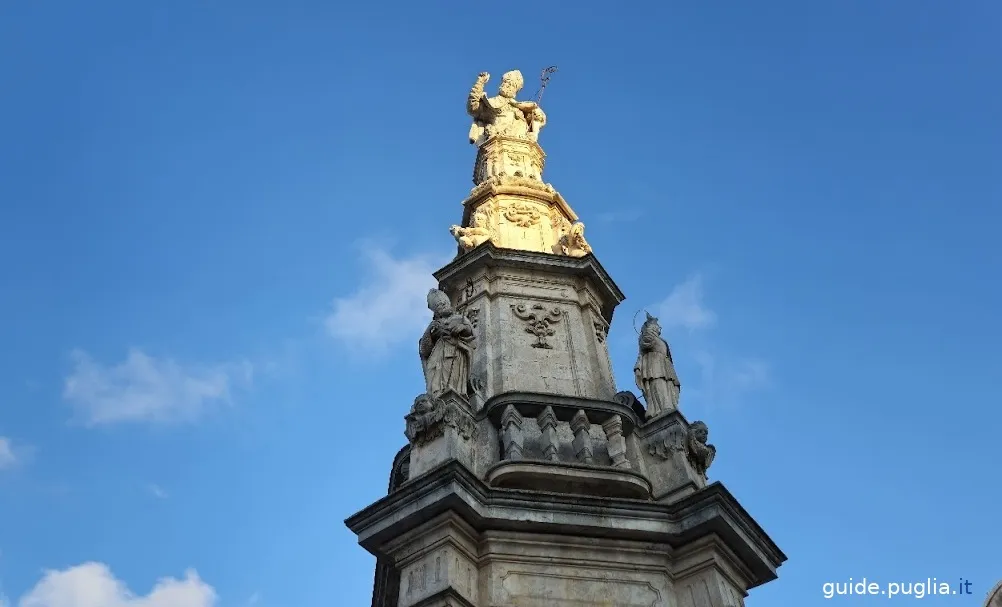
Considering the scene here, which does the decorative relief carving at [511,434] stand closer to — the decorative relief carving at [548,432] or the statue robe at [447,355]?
the decorative relief carving at [548,432]

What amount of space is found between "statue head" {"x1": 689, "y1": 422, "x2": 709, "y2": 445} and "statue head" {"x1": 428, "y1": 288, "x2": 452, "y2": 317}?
12.5ft

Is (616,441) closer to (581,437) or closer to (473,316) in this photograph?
(581,437)

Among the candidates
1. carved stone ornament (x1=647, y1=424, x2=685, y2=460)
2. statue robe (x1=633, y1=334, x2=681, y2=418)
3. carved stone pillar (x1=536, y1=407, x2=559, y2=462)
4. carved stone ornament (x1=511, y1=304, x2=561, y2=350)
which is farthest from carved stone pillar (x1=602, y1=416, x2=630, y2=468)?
carved stone ornament (x1=511, y1=304, x2=561, y2=350)

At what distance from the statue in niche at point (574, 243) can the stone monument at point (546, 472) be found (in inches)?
48.3

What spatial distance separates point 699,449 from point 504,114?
11.7 meters

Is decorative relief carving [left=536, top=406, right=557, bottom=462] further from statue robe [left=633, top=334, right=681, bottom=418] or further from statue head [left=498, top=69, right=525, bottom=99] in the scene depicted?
statue head [left=498, top=69, right=525, bottom=99]

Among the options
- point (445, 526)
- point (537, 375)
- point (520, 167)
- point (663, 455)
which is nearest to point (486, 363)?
point (537, 375)

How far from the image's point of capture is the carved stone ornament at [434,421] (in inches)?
504

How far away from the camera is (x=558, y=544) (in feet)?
38.4

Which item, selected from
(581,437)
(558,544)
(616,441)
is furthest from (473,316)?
(558,544)

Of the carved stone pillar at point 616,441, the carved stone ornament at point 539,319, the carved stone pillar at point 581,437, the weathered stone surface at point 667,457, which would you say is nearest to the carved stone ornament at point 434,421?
the carved stone pillar at point 581,437

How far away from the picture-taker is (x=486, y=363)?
1516 centimetres

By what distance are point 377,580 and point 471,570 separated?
2.67m

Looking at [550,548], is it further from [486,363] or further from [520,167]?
[520,167]
